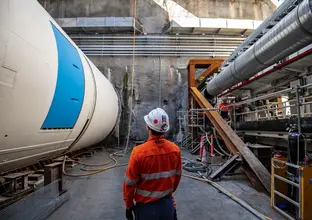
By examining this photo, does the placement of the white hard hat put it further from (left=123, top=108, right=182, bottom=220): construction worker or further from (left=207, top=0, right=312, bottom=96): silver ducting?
(left=207, top=0, right=312, bottom=96): silver ducting

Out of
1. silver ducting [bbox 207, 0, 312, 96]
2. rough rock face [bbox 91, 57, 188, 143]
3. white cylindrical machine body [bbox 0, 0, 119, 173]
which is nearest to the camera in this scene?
white cylindrical machine body [bbox 0, 0, 119, 173]

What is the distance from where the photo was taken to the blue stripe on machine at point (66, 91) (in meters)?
2.73

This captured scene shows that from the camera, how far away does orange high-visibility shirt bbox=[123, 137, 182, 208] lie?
61.7 inches

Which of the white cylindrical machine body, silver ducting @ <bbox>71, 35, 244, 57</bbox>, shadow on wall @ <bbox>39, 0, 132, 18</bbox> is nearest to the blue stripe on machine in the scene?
the white cylindrical machine body

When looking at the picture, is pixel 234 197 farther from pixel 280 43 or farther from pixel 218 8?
pixel 218 8

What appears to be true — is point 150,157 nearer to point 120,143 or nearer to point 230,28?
point 120,143

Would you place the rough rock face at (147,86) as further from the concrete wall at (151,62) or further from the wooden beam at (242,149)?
the wooden beam at (242,149)

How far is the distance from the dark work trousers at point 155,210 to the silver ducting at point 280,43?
3.06 meters

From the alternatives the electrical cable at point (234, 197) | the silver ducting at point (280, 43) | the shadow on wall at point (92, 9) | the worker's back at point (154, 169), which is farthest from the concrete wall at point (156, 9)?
the worker's back at point (154, 169)

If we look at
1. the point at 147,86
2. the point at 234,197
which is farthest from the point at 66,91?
the point at 147,86

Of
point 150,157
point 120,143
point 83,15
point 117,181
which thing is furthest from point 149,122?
point 83,15

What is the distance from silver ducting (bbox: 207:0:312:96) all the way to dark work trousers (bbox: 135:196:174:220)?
306 centimetres

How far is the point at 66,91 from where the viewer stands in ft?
9.63

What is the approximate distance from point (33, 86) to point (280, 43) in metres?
3.83
